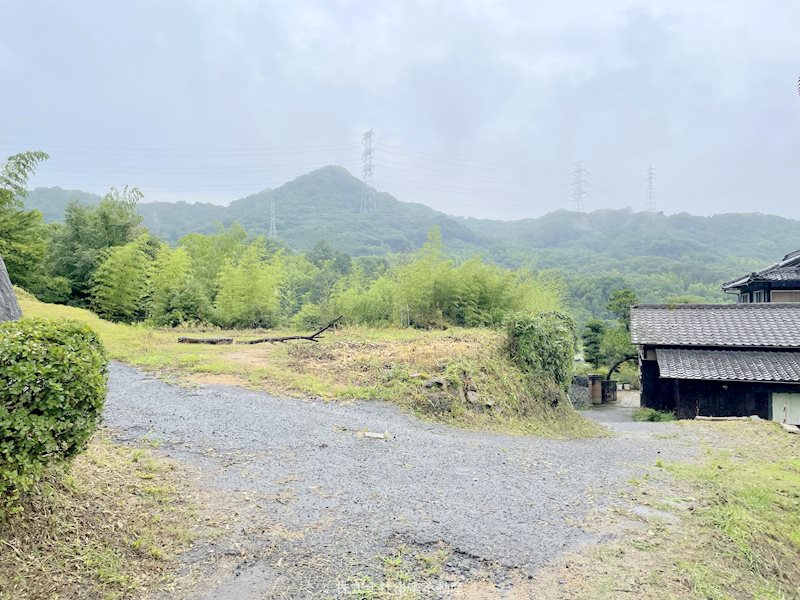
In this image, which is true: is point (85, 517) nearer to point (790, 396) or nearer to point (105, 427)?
point (105, 427)

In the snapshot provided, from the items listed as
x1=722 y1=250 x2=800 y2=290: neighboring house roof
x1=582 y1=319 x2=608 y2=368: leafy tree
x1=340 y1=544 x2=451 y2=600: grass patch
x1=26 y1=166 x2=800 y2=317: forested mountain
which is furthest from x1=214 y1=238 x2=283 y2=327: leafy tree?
x1=26 y1=166 x2=800 y2=317: forested mountain

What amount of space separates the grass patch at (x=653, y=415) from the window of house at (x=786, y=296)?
656 centimetres

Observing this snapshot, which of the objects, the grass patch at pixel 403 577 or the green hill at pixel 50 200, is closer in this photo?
the grass patch at pixel 403 577

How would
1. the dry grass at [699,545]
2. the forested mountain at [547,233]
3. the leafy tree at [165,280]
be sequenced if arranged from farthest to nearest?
the forested mountain at [547,233]
the leafy tree at [165,280]
the dry grass at [699,545]

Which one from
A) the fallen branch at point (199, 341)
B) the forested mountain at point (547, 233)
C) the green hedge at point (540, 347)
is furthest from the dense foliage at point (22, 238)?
the forested mountain at point (547, 233)

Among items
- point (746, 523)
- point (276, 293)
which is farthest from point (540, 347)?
point (276, 293)

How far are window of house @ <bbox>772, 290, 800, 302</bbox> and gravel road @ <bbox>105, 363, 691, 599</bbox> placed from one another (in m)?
10.7

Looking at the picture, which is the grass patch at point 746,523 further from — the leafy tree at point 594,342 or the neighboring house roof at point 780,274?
the leafy tree at point 594,342

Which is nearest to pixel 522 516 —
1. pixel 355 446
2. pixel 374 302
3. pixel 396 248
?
pixel 355 446

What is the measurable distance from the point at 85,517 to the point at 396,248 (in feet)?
169

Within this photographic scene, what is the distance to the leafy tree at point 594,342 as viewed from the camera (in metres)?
19.0

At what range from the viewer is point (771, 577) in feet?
9.14

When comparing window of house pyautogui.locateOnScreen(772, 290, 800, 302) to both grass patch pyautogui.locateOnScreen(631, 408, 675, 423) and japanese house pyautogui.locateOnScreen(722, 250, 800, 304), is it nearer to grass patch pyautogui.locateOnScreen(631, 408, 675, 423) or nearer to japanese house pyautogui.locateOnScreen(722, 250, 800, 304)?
japanese house pyautogui.locateOnScreen(722, 250, 800, 304)

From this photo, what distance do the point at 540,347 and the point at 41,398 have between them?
6996 millimetres
